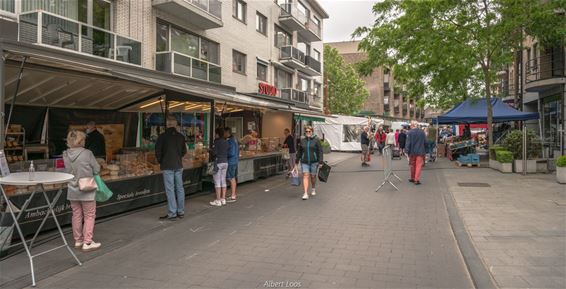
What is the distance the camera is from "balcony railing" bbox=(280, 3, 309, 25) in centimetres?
2872

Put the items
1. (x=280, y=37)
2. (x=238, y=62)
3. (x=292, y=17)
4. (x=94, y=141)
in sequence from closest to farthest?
(x=94, y=141), (x=238, y=62), (x=292, y=17), (x=280, y=37)

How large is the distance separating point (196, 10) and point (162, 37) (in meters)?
1.77

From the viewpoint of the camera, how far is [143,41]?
16.4 meters

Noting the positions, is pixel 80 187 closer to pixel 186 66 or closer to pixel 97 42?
pixel 97 42

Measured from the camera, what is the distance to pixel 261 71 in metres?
26.8

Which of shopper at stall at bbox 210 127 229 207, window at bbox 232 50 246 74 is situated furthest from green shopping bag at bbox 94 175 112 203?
window at bbox 232 50 246 74

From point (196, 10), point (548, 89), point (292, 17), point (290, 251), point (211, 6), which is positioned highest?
point (292, 17)

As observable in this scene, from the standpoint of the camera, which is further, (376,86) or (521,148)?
(376,86)

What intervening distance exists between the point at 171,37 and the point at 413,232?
14358 mm

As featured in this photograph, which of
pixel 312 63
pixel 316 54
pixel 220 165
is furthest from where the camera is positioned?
pixel 316 54

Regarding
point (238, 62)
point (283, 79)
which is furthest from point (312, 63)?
point (238, 62)

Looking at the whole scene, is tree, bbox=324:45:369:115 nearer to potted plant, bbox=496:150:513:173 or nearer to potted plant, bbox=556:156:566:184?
potted plant, bbox=496:150:513:173

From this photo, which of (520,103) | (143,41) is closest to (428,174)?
(143,41)

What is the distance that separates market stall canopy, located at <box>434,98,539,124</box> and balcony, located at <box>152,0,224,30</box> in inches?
451
